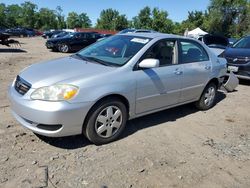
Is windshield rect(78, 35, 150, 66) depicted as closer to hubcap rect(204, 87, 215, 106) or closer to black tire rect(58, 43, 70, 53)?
hubcap rect(204, 87, 215, 106)

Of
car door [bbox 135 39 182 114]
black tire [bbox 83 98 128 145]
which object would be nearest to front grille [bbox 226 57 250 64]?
car door [bbox 135 39 182 114]

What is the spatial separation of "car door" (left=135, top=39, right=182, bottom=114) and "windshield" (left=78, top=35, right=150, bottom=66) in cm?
23

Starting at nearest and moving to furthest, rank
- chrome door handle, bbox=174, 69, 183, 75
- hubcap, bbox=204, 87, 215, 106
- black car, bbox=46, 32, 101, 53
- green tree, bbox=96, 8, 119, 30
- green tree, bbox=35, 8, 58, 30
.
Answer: chrome door handle, bbox=174, 69, 183, 75 → hubcap, bbox=204, 87, 215, 106 → black car, bbox=46, 32, 101, 53 → green tree, bbox=96, 8, 119, 30 → green tree, bbox=35, 8, 58, 30

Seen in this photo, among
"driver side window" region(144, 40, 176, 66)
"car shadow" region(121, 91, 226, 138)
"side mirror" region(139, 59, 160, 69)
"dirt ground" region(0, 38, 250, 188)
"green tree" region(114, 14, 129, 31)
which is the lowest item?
"dirt ground" region(0, 38, 250, 188)

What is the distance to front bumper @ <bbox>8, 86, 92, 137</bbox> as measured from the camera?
12.3ft

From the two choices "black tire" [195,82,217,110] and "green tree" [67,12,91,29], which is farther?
"green tree" [67,12,91,29]

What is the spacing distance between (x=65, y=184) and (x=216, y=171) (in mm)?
1949

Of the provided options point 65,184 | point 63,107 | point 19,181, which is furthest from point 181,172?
point 19,181

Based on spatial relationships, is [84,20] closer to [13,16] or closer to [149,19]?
[13,16]

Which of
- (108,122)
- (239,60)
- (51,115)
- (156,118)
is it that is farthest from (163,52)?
(239,60)

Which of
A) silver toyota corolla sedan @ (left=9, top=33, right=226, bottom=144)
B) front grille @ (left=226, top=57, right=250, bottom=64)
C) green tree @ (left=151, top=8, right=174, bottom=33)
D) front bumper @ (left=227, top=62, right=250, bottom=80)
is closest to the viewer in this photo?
silver toyota corolla sedan @ (left=9, top=33, right=226, bottom=144)

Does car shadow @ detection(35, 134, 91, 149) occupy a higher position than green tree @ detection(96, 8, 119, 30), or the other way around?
green tree @ detection(96, 8, 119, 30)

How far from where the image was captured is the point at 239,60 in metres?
9.33

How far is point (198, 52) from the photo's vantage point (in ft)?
19.6
